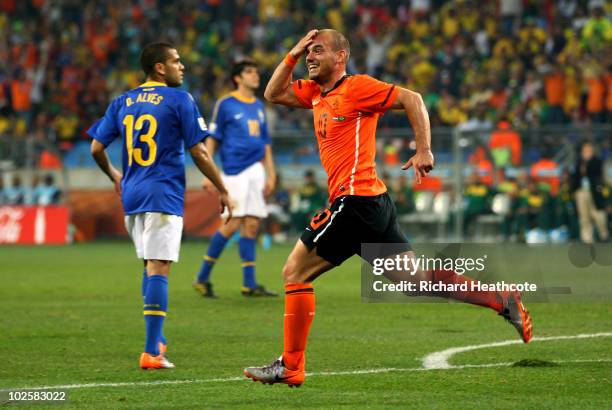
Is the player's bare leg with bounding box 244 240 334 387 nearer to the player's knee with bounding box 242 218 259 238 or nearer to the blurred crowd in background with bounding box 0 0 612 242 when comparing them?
the player's knee with bounding box 242 218 259 238

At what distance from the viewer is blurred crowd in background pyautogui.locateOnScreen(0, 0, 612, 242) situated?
886 inches

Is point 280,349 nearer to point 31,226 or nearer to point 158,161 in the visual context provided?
point 158,161

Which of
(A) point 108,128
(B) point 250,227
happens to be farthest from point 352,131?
(B) point 250,227

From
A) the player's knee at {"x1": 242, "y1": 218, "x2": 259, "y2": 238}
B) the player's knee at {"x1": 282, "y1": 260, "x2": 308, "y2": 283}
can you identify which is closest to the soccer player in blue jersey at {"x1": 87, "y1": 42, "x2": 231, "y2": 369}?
the player's knee at {"x1": 282, "y1": 260, "x2": 308, "y2": 283}

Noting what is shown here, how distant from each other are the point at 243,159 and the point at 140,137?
534 centimetres

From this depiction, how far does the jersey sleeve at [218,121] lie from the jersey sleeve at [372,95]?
6366 millimetres

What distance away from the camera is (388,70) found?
92.1ft

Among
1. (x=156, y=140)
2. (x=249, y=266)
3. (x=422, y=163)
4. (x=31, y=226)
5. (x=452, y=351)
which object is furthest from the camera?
(x=31, y=226)

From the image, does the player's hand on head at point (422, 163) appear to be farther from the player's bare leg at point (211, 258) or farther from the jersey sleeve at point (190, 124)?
the player's bare leg at point (211, 258)

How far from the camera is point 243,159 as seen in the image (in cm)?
1341

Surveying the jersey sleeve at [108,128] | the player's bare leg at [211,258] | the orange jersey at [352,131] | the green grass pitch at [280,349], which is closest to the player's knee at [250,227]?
the player's bare leg at [211,258]

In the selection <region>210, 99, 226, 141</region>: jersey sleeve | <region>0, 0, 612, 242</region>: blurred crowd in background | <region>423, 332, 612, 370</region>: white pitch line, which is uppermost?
<region>0, 0, 612, 242</region>: blurred crowd in background

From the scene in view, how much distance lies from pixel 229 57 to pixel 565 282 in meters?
19.2

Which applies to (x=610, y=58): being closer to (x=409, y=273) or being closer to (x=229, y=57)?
(x=229, y=57)
